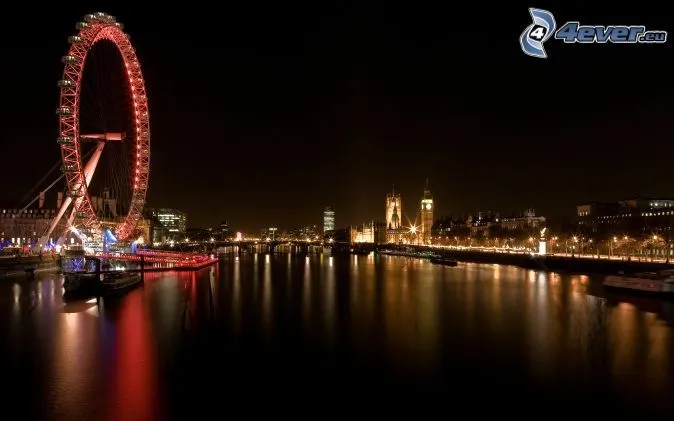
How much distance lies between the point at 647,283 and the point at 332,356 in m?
21.2

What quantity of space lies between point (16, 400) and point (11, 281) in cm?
2760

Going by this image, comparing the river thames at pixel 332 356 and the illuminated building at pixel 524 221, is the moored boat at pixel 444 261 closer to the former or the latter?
the river thames at pixel 332 356

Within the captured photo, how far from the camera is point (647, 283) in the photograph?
98.3 ft

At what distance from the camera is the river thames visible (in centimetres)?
1285

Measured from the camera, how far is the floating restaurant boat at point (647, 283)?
2886cm

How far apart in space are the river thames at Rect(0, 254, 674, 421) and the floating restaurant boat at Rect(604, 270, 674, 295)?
5.18 feet

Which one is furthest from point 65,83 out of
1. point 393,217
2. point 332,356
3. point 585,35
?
point 393,217

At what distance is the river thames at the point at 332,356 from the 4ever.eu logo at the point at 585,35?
9645 millimetres

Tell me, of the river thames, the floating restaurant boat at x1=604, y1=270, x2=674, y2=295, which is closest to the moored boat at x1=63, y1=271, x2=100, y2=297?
the river thames

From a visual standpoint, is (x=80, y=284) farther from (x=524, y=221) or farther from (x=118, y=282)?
(x=524, y=221)

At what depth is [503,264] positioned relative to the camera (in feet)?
197

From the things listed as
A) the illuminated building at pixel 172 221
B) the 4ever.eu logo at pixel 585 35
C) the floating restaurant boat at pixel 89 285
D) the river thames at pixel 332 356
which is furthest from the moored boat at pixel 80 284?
the illuminated building at pixel 172 221

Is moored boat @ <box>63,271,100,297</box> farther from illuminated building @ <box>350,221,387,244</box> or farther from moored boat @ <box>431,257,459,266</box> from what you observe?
illuminated building @ <box>350,221,387,244</box>

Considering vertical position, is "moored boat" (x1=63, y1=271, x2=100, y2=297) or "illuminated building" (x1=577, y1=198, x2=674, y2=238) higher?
"illuminated building" (x1=577, y1=198, x2=674, y2=238)
